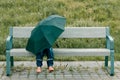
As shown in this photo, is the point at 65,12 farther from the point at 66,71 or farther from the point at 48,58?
the point at 48,58

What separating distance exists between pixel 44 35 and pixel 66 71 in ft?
3.22

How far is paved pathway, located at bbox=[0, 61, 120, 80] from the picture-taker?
6957 mm

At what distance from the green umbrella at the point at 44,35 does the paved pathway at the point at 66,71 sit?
52cm

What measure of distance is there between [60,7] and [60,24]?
6.34m

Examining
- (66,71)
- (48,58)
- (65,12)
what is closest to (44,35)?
(48,58)

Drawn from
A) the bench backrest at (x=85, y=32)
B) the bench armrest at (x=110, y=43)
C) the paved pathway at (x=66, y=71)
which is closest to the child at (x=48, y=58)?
the paved pathway at (x=66, y=71)

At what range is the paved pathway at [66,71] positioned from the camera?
6.96 m

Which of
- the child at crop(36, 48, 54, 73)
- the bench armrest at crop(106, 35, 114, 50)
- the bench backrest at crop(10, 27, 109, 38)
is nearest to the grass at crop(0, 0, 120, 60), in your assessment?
the bench backrest at crop(10, 27, 109, 38)

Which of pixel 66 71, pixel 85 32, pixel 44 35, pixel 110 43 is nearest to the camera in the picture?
pixel 44 35

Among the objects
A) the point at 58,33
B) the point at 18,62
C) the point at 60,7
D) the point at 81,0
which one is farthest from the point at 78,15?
the point at 58,33

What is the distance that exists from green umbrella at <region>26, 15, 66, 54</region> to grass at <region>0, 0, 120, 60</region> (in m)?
3.08

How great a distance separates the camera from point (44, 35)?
22.6 feet

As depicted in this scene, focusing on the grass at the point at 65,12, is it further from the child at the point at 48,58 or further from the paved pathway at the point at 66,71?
the child at the point at 48,58

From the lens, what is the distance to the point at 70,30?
7.63m
